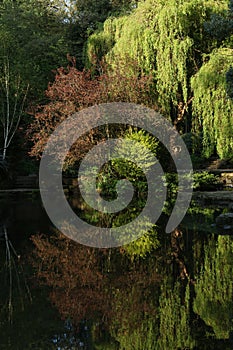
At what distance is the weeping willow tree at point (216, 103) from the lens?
52.4 feet

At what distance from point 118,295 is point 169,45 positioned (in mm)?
14318

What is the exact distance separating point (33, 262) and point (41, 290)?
1444mm

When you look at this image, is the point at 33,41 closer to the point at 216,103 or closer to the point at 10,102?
the point at 10,102

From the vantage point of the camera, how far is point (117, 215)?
40.1 feet

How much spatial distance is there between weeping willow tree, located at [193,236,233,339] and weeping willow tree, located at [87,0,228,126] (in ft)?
39.0

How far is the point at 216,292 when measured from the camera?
16.5 feet

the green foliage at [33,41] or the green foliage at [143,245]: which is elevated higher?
the green foliage at [33,41]

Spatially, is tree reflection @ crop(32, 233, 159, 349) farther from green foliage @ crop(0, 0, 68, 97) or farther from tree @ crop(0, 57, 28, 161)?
green foliage @ crop(0, 0, 68, 97)

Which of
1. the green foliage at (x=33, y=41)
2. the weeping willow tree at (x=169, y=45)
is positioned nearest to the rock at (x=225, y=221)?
the weeping willow tree at (x=169, y=45)

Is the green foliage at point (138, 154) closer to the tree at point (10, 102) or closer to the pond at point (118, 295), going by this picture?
the tree at point (10, 102)

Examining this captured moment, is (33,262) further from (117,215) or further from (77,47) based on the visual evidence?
(77,47)

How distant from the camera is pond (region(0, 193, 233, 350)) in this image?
3.94 m

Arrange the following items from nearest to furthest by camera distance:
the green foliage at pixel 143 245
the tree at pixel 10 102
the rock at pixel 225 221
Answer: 1. the green foliage at pixel 143 245
2. the rock at pixel 225 221
3. the tree at pixel 10 102

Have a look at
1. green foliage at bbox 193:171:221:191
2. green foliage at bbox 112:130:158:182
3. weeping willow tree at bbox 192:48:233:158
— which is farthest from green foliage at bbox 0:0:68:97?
green foliage at bbox 193:171:221:191
